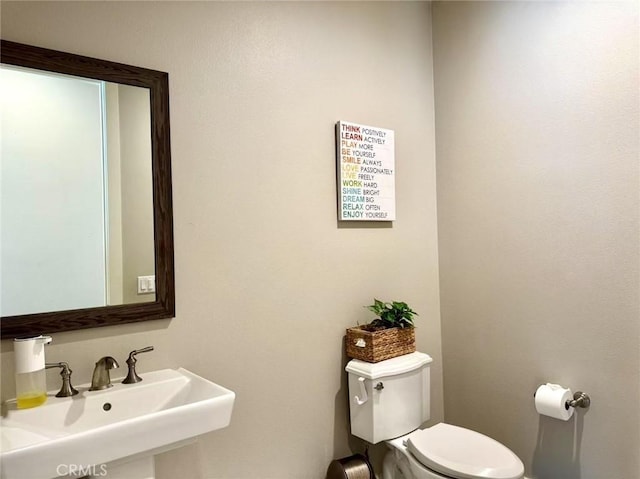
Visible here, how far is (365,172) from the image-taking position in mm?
2076

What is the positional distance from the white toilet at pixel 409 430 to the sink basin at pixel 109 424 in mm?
757

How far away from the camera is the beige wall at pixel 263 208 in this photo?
1.50 meters

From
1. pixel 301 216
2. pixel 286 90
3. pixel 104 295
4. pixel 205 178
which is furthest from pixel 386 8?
pixel 104 295

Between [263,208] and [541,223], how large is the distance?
4.08ft

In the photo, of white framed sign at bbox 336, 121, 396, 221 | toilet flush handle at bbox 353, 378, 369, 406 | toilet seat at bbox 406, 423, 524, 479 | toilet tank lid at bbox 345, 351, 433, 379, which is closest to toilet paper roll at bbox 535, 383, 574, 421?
toilet seat at bbox 406, 423, 524, 479

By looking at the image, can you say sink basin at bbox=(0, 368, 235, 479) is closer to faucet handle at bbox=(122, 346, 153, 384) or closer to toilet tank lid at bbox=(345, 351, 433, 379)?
faucet handle at bbox=(122, 346, 153, 384)

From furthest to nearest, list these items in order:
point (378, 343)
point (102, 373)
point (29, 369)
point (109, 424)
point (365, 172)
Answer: point (365, 172) → point (378, 343) → point (102, 373) → point (29, 369) → point (109, 424)

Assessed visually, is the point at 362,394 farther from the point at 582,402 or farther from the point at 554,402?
the point at 582,402

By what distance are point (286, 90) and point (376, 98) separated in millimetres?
539

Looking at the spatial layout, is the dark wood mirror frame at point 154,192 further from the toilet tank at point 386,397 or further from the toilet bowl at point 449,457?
the toilet bowl at point 449,457

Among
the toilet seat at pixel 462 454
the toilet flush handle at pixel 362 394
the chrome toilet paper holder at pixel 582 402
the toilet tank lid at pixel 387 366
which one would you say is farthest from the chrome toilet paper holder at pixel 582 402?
the toilet flush handle at pixel 362 394

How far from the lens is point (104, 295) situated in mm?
1414

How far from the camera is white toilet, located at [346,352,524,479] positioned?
163cm

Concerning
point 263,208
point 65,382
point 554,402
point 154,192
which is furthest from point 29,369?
point 554,402
